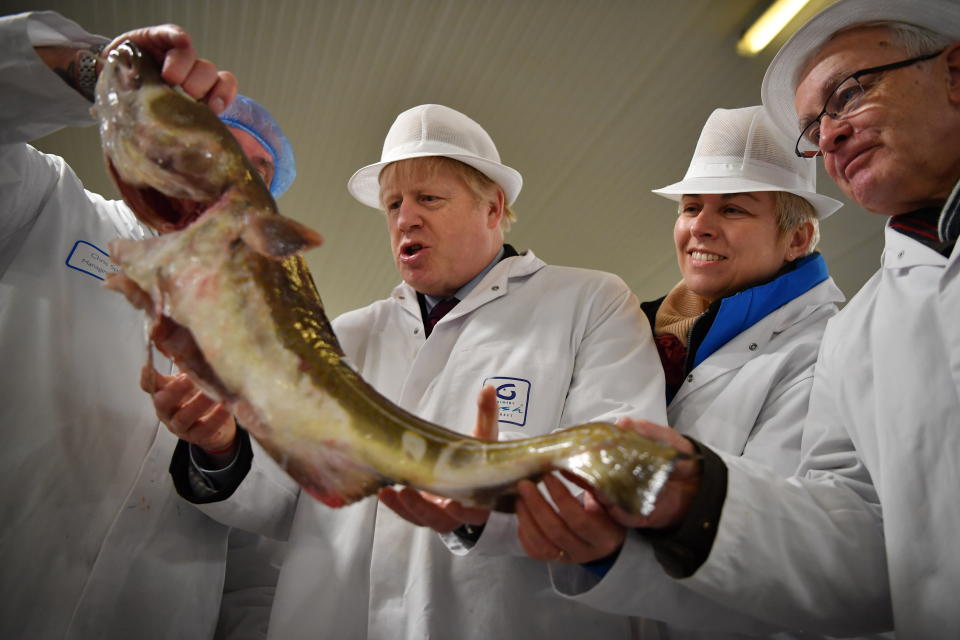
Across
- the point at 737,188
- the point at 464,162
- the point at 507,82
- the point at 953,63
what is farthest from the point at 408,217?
the point at 507,82

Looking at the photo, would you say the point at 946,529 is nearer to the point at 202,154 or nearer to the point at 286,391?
the point at 286,391

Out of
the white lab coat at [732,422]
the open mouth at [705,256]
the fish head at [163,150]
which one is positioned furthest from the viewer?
the open mouth at [705,256]

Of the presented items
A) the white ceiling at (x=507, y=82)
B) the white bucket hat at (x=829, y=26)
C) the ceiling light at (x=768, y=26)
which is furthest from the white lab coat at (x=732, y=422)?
the white ceiling at (x=507, y=82)

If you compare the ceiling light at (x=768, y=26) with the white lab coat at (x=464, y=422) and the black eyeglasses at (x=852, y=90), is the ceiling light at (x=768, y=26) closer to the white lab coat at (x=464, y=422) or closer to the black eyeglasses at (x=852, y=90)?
the black eyeglasses at (x=852, y=90)

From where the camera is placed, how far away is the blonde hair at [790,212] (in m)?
2.13

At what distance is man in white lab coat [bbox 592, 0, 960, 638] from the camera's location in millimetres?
1091

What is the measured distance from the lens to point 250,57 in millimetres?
4332

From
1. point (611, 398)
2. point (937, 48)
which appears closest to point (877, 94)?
point (937, 48)

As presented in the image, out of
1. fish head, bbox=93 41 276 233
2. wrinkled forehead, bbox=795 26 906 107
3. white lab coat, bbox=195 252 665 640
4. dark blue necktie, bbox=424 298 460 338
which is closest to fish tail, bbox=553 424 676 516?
white lab coat, bbox=195 252 665 640

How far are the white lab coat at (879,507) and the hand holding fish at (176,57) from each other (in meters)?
1.28

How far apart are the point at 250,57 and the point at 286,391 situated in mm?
4263

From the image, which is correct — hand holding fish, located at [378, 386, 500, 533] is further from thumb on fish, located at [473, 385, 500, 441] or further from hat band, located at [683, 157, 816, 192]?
hat band, located at [683, 157, 816, 192]

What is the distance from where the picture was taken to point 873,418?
4.31ft

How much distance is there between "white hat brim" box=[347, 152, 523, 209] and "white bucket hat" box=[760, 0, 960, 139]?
914mm
